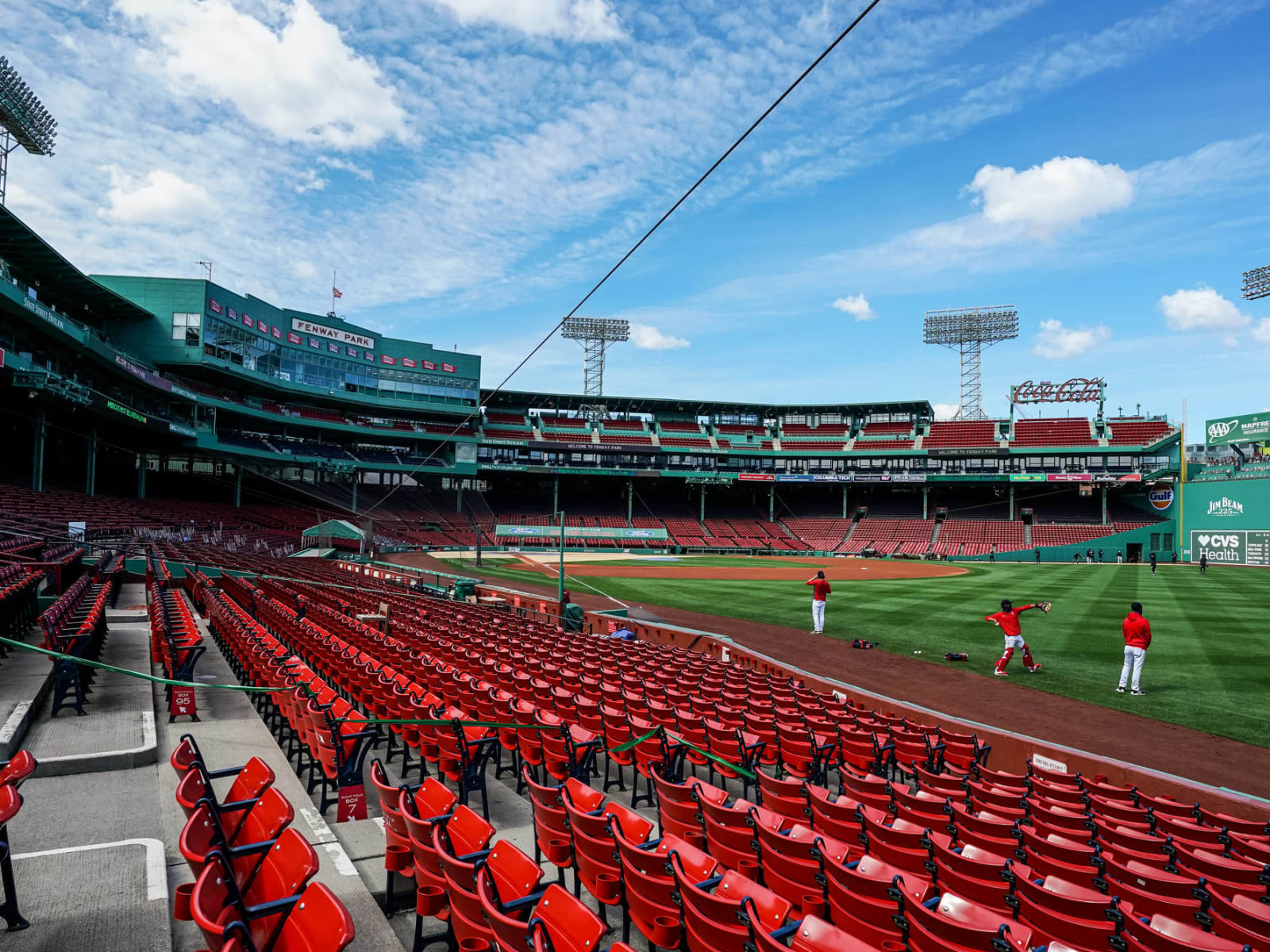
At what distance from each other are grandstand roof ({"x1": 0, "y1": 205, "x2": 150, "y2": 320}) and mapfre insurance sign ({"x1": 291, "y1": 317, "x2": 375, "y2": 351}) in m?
13.0

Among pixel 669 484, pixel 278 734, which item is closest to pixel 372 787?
pixel 278 734

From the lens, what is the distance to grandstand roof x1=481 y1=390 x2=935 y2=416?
2891 inches

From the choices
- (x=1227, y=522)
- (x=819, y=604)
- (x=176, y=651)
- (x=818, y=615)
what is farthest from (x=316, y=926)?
(x=1227, y=522)

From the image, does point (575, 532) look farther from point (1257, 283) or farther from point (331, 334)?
point (1257, 283)

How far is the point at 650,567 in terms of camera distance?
144 feet

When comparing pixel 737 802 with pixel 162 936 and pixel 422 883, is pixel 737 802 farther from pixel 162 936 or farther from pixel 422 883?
pixel 162 936

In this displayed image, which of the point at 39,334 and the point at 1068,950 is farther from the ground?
the point at 39,334

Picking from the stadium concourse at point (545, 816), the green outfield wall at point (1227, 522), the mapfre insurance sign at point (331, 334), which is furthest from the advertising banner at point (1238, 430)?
the mapfre insurance sign at point (331, 334)

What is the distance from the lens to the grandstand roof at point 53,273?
101ft

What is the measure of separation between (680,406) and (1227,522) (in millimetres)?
48965

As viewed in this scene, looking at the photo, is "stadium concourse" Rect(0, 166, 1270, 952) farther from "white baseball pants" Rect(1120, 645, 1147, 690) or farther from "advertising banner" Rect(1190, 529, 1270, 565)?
"advertising banner" Rect(1190, 529, 1270, 565)

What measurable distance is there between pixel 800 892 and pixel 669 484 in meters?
72.5

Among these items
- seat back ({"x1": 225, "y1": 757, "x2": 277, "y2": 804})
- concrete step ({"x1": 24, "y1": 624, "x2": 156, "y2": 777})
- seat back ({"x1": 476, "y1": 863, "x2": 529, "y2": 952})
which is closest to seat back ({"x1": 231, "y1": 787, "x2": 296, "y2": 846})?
seat back ({"x1": 225, "y1": 757, "x2": 277, "y2": 804})

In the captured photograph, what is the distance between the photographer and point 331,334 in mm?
60219
